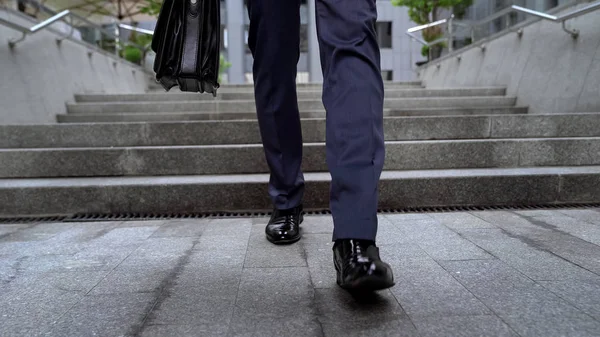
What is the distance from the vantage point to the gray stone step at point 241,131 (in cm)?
354

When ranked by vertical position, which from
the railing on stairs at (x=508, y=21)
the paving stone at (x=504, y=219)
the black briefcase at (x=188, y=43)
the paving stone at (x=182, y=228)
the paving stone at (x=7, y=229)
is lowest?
the paving stone at (x=504, y=219)

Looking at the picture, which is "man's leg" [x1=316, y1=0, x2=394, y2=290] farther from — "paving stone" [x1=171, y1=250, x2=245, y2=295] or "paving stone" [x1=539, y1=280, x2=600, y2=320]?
"paving stone" [x1=539, y1=280, x2=600, y2=320]

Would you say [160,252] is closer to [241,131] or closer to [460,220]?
[460,220]

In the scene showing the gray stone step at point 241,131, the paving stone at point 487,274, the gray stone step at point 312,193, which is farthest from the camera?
the gray stone step at point 241,131

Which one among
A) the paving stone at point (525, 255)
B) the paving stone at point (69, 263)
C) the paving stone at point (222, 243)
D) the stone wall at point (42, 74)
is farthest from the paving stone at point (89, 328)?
the stone wall at point (42, 74)

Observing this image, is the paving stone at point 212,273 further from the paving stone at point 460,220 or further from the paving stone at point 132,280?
the paving stone at point 460,220

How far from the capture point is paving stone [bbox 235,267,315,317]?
4.17 ft

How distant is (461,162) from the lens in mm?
3252

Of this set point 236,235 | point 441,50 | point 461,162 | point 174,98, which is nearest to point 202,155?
point 236,235

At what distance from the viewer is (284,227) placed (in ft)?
6.72

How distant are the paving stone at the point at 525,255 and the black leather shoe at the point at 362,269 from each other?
2.09ft

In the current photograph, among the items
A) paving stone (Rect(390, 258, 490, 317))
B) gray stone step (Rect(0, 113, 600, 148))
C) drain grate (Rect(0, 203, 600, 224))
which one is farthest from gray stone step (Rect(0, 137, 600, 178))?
paving stone (Rect(390, 258, 490, 317))

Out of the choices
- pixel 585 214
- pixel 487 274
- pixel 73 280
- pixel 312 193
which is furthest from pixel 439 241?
pixel 73 280

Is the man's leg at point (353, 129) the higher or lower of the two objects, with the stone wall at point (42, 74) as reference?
lower
